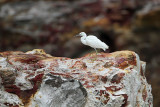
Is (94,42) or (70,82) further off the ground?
(94,42)

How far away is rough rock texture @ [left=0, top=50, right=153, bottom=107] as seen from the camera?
36.0 feet

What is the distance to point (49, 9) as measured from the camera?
4294cm

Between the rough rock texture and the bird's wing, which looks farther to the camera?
the bird's wing

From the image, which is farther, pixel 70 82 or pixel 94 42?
pixel 94 42

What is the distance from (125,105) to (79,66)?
7.35ft

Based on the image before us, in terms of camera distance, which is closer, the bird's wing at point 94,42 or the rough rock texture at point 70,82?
the rough rock texture at point 70,82

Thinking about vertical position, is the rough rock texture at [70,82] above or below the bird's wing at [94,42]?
below

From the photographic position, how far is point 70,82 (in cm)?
1104

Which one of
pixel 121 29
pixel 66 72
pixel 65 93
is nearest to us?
pixel 65 93

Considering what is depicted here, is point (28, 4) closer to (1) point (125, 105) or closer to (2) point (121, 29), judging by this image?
(2) point (121, 29)

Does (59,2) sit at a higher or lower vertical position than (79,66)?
higher

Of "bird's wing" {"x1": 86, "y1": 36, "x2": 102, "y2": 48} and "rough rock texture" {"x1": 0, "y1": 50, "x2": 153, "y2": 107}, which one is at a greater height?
"bird's wing" {"x1": 86, "y1": 36, "x2": 102, "y2": 48}

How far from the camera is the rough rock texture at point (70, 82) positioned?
1098 cm

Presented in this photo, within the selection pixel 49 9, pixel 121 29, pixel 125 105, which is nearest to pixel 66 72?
pixel 125 105
